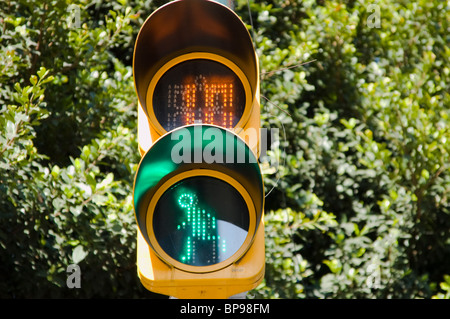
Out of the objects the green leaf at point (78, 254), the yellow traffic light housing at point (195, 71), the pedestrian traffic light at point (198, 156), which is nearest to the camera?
the pedestrian traffic light at point (198, 156)

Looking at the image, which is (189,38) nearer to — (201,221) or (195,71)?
(195,71)

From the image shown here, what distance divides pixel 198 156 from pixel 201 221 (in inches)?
11.9

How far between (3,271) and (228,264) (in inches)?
118

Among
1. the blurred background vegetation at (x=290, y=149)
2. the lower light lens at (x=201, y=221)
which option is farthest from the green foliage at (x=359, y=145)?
the lower light lens at (x=201, y=221)

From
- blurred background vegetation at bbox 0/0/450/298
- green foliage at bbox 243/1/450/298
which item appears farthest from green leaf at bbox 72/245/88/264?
green foliage at bbox 243/1/450/298

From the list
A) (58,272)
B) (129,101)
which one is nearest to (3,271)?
(58,272)

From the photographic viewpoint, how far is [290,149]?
6594 mm

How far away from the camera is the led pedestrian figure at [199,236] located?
124 inches

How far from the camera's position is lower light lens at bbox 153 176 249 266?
317cm

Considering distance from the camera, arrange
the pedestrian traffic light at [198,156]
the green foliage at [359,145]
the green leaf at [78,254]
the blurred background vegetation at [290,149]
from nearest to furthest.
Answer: the pedestrian traffic light at [198,156]
the green leaf at [78,254]
the blurred background vegetation at [290,149]
the green foliage at [359,145]

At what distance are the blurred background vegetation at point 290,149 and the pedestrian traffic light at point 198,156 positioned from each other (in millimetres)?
1206

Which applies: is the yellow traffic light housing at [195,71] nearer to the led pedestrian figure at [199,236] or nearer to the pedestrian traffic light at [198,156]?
the pedestrian traffic light at [198,156]

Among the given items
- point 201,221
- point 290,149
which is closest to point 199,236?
point 201,221
